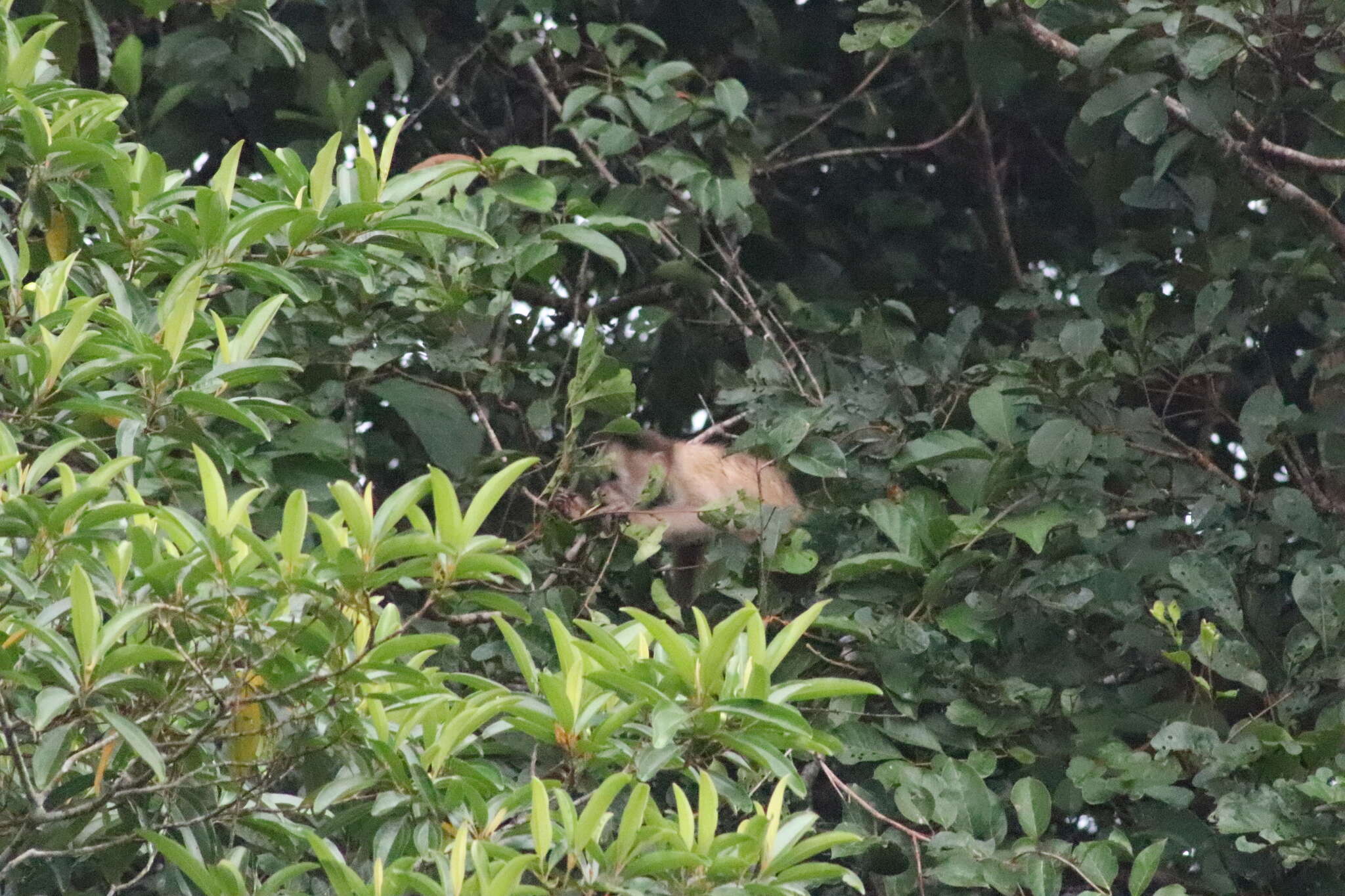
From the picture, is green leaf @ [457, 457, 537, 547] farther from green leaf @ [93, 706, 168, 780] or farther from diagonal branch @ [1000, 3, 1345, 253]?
diagonal branch @ [1000, 3, 1345, 253]

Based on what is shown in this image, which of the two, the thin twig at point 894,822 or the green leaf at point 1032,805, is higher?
the green leaf at point 1032,805

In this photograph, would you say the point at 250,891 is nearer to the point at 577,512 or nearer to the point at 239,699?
the point at 239,699

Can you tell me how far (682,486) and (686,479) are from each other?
1.0 inches

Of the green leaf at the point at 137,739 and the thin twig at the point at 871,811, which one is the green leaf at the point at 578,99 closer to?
the thin twig at the point at 871,811

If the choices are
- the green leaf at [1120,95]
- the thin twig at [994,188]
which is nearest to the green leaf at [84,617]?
the green leaf at [1120,95]

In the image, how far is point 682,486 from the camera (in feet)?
13.6

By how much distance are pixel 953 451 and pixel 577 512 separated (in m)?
0.84

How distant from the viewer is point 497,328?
3.47 meters

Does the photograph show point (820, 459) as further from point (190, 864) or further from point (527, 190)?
point (190, 864)

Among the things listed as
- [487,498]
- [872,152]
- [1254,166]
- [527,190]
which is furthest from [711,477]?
[487,498]

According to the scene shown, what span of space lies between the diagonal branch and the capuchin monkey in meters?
1.16

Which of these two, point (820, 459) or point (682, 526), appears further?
point (682, 526)

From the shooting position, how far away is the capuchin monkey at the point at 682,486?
375 centimetres

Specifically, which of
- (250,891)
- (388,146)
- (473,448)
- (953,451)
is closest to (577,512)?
(473,448)
